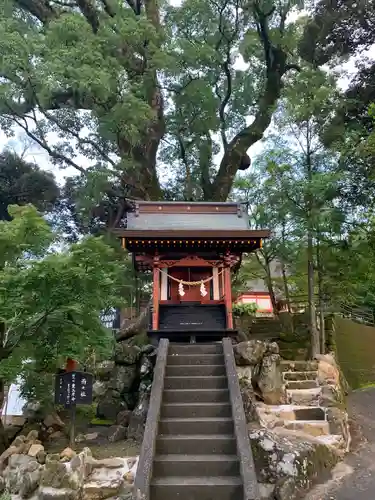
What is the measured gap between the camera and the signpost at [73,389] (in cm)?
768

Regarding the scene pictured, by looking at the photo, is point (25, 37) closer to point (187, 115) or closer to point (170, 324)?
point (187, 115)

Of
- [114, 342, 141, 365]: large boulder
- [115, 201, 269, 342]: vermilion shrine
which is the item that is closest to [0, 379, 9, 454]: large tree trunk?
[114, 342, 141, 365]: large boulder

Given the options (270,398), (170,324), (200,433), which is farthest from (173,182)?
(200,433)

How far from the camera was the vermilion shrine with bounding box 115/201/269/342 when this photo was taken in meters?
10.8

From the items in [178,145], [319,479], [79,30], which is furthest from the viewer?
[178,145]

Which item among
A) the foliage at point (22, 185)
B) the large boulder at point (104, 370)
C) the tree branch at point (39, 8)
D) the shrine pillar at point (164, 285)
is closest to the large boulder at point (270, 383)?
the shrine pillar at point (164, 285)

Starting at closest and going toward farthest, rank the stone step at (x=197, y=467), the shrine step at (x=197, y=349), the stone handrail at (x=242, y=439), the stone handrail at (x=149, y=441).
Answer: the stone handrail at (x=242, y=439) < the stone handrail at (x=149, y=441) < the stone step at (x=197, y=467) < the shrine step at (x=197, y=349)

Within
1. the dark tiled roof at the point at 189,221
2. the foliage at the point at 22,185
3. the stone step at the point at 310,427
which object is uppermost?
the foliage at the point at 22,185

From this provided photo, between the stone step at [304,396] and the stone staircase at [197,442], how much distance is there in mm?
2507

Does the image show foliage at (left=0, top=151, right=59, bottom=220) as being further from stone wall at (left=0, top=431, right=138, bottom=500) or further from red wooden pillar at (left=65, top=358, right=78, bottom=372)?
stone wall at (left=0, top=431, right=138, bottom=500)

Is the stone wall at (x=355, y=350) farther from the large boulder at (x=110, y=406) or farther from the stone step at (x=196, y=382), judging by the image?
the large boulder at (x=110, y=406)

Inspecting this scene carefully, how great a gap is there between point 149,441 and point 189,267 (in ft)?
20.4

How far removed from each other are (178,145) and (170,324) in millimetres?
10821

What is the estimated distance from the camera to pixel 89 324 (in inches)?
313
